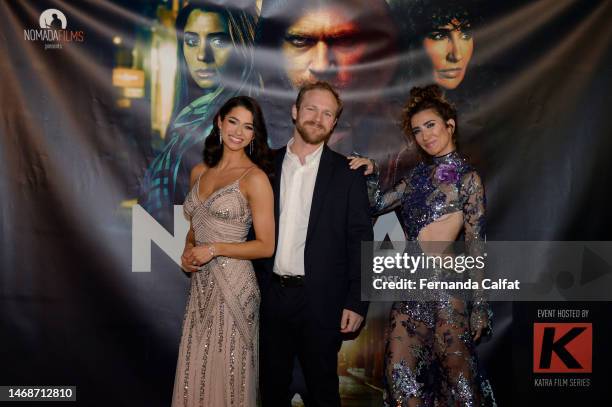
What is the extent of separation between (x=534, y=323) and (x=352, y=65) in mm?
1939

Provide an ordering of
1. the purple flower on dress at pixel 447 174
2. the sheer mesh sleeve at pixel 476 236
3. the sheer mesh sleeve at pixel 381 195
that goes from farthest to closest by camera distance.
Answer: the sheer mesh sleeve at pixel 381 195
the purple flower on dress at pixel 447 174
the sheer mesh sleeve at pixel 476 236

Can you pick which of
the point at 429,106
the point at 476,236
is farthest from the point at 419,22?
the point at 476,236

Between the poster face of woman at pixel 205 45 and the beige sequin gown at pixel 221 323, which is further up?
the poster face of woman at pixel 205 45

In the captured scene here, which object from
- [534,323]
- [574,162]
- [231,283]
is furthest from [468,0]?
[231,283]

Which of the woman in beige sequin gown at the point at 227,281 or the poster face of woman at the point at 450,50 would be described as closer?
the woman in beige sequin gown at the point at 227,281

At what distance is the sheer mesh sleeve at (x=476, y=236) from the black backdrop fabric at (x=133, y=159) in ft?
2.67

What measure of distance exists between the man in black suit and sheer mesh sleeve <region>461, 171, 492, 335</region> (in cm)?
47

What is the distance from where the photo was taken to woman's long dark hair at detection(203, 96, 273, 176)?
2811 millimetres

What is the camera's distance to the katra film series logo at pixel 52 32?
3484 millimetres

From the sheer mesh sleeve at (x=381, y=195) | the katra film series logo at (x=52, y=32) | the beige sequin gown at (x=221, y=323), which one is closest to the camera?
the beige sequin gown at (x=221, y=323)

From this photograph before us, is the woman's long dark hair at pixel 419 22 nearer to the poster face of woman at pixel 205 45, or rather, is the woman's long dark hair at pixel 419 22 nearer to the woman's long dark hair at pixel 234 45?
the woman's long dark hair at pixel 234 45

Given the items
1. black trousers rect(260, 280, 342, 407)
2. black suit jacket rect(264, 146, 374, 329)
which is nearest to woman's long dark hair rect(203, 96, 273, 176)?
black suit jacket rect(264, 146, 374, 329)

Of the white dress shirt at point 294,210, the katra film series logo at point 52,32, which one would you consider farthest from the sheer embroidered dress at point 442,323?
the katra film series logo at point 52,32

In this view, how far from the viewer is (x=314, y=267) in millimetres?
2801
